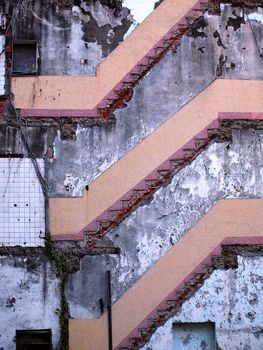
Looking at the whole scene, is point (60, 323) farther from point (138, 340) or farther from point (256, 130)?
point (256, 130)

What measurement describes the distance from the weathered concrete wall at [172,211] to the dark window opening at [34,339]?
0.62 metres

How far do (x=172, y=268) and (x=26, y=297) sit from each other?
2.63m

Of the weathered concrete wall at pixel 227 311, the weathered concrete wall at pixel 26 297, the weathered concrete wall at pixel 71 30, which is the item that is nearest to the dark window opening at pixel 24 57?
the weathered concrete wall at pixel 71 30

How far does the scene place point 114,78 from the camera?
38.8 ft

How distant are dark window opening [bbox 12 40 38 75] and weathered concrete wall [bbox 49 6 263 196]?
151 centimetres

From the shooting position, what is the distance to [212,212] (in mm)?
11516

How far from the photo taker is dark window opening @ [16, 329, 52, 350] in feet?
35.7

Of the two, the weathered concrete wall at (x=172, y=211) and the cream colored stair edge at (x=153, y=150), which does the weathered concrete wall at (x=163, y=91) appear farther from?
the weathered concrete wall at (x=172, y=211)

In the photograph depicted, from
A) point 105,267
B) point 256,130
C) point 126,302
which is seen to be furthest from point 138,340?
point 256,130

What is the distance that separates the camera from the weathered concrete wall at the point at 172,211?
11.1 meters

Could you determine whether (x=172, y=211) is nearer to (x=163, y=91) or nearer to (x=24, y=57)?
(x=163, y=91)

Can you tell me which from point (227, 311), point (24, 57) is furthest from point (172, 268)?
point (24, 57)

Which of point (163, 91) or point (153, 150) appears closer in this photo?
point (153, 150)

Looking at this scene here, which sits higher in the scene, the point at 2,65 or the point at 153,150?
the point at 2,65
